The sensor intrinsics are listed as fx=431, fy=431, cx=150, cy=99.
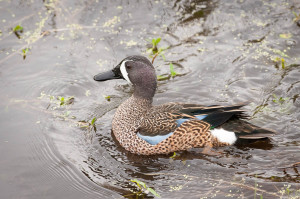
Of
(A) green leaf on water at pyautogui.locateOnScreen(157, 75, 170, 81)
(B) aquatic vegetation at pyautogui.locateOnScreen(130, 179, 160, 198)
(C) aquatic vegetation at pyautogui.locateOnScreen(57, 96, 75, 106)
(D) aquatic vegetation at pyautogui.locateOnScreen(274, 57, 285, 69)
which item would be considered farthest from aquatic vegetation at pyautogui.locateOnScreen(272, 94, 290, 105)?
(C) aquatic vegetation at pyautogui.locateOnScreen(57, 96, 75, 106)

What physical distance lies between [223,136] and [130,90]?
6.12 feet

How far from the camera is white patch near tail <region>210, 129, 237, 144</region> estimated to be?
571 centimetres

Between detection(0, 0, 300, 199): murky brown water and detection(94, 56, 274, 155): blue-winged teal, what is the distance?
163 mm

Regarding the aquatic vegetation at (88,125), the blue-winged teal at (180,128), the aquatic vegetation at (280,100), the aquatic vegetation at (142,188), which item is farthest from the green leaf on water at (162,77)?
the aquatic vegetation at (142,188)

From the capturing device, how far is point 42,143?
5828mm

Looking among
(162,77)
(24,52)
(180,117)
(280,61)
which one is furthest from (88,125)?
(280,61)

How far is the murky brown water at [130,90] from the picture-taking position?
17.1ft

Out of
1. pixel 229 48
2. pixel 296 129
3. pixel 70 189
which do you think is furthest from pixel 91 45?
pixel 296 129

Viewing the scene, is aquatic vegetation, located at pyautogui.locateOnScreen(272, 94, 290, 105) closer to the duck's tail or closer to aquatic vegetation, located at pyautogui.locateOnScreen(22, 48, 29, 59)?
the duck's tail

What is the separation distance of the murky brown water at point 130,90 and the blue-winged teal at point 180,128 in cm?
16

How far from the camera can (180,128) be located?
5688 mm

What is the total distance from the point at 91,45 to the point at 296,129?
149 inches

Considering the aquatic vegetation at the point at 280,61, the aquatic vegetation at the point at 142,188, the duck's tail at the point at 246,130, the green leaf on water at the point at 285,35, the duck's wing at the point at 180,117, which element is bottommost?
the aquatic vegetation at the point at 142,188

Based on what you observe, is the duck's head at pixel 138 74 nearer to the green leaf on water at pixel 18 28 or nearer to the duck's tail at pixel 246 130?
the duck's tail at pixel 246 130
